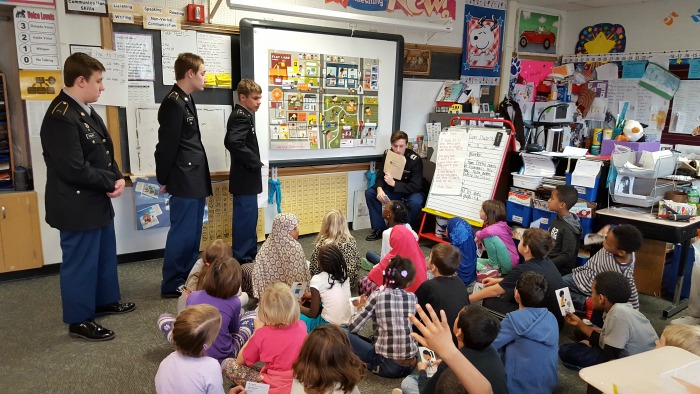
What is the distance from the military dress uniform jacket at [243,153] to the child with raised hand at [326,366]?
2.32m

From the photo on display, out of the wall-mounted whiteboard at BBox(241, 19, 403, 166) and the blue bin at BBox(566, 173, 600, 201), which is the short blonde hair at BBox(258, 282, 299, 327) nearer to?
the wall-mounted whiteboard at BBox(241, 19, 403, 166)

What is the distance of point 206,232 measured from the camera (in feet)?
14.3

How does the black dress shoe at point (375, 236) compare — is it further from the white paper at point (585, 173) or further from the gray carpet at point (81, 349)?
the gray carpet at point (81, 349)

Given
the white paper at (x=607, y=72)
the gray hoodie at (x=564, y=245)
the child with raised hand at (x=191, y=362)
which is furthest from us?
the white paper at (x=607, y=72)

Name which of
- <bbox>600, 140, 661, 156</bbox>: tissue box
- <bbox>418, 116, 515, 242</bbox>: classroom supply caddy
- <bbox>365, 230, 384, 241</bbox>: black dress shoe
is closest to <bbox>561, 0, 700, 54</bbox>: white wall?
<bbox>600, 140, 661, 156</bbox>: tissue box

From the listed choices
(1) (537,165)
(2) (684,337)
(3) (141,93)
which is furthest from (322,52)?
(2) (684,337)

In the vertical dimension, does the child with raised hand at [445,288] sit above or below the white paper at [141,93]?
below

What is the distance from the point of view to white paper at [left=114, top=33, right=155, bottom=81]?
376 cm

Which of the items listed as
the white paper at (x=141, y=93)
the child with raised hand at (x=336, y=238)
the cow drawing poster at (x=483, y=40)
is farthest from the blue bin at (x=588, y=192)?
the white paper at (x=141, y=93)

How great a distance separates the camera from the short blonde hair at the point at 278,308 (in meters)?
2.06

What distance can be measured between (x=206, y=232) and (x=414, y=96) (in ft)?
9.06

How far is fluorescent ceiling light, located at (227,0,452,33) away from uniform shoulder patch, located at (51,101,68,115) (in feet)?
5.50

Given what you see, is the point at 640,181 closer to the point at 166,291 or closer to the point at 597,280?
the point at 597,280

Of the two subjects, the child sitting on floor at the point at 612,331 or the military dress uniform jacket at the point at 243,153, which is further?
the military dress uniform jacket at the point at 243,153
